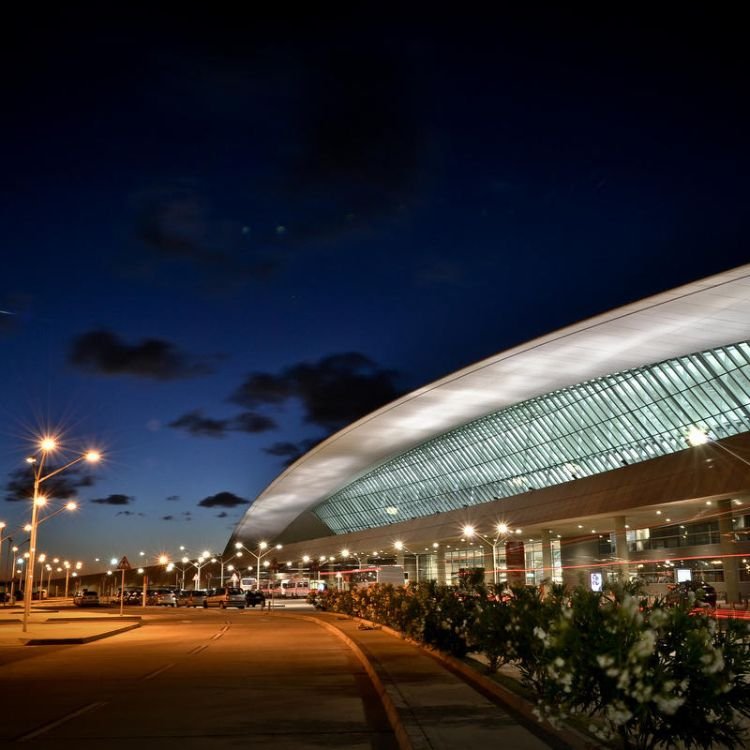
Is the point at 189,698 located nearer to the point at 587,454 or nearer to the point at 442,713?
the point at 442,713

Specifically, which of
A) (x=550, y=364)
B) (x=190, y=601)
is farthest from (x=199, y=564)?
(x=550, y=364)

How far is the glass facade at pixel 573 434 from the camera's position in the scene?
4497cm

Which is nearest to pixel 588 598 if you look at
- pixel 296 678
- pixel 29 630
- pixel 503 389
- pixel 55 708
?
pixel 55 708

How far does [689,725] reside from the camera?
6.57 m

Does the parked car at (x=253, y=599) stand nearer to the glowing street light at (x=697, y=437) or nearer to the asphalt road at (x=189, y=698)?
the glowing street light at (x=697, y=437)

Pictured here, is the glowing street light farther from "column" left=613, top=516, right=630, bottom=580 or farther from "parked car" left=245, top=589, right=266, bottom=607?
"parked car" left=245, top=589, right=266, bottom=607

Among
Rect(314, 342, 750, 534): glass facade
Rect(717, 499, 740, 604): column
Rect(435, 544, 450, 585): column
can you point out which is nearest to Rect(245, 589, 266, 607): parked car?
Rect(314, 342, 750, 534): glass facade

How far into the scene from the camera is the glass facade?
4497 centimetres

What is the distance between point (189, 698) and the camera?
41.6 feet

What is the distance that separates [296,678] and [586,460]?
44.5 metres

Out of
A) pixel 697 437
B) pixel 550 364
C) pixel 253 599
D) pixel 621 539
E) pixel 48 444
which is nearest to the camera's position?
pixel 48 444

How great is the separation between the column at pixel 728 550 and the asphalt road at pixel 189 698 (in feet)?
78.1

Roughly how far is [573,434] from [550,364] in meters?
9.68

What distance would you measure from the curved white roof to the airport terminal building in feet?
0.44
